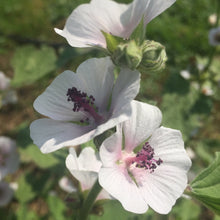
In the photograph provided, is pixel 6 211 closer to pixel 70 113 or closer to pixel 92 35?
pixel 70 113

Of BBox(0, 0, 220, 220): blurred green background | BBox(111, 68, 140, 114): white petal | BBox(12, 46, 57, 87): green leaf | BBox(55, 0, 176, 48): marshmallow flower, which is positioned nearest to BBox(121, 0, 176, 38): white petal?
BBox(55, 0, 176, 48): marshmallow flower

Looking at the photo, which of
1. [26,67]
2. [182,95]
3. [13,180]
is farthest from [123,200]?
[13,180]

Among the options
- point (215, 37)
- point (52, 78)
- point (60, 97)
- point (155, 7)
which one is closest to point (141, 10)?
point (155, 7)

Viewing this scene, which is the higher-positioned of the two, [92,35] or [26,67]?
[92,35]

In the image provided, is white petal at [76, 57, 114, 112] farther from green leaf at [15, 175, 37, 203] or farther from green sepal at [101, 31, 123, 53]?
green leaf at [15, 175, 37, 203]

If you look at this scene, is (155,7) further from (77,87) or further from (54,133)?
(54,133)

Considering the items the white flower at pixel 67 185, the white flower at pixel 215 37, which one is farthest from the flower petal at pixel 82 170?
the white flower at pixel 215 37
